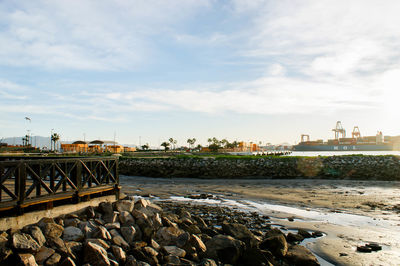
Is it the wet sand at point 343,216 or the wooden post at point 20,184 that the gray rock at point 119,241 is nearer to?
the wooden post at point 20,184

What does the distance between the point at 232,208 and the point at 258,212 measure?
5.25 feet

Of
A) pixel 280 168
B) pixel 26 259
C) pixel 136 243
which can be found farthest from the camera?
pixel 280 168

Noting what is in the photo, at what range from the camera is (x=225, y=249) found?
888cm

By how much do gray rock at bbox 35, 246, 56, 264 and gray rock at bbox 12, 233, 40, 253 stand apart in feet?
0.39

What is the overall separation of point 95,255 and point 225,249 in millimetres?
3743

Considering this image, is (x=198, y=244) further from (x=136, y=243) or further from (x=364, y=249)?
(x=364, y=249)

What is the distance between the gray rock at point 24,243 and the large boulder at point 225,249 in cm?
471

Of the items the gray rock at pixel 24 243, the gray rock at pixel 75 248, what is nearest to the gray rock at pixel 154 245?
the gray rock at pixel 75 248

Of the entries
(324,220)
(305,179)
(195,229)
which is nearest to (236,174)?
(305,179)

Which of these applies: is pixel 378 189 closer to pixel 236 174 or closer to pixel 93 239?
pixel 236 174

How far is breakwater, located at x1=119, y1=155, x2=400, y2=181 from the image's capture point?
3400 cm

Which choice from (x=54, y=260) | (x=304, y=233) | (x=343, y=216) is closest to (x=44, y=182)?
(x=54, y=260)

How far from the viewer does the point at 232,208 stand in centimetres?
1638

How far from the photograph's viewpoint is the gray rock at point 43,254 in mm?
7283
